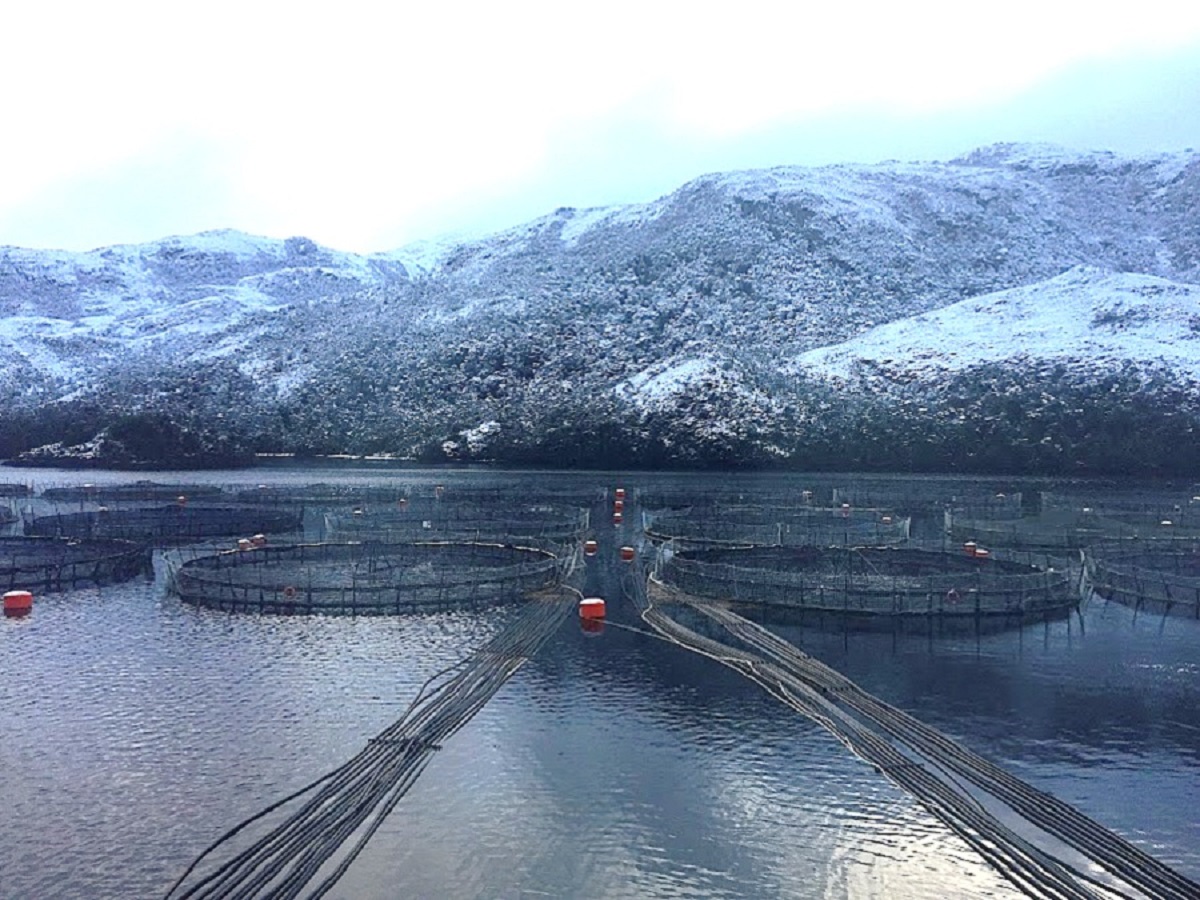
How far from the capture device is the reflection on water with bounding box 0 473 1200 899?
71.2 ft

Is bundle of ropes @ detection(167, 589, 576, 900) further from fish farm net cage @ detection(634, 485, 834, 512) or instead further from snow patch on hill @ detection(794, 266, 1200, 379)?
snow patch on hill @ detection(794, 266, 1200, 379)

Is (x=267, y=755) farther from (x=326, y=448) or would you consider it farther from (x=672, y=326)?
(x=672, y=326)

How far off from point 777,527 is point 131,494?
207 ft

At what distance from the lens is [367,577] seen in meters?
50.2

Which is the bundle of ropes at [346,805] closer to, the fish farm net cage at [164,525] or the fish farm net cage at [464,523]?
the fish farm net cage at [464,523]

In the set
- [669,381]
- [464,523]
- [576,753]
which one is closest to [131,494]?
[464,523]

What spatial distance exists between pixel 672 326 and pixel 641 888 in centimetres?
17352

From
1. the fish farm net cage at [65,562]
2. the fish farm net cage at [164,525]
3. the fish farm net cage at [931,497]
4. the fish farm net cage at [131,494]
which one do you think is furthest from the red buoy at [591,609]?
the fish farm net cage at [131,494]

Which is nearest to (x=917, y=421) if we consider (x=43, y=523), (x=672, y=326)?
(x=672, y=326)

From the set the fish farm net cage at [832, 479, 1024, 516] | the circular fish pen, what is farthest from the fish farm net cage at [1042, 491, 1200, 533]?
the circular fish pen

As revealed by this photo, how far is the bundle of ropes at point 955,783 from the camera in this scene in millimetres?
20875

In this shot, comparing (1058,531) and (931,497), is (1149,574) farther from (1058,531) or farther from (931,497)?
(931,497)

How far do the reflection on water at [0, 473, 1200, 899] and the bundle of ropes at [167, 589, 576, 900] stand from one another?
533 mm

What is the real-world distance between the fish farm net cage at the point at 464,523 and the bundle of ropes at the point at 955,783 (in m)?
27.2
